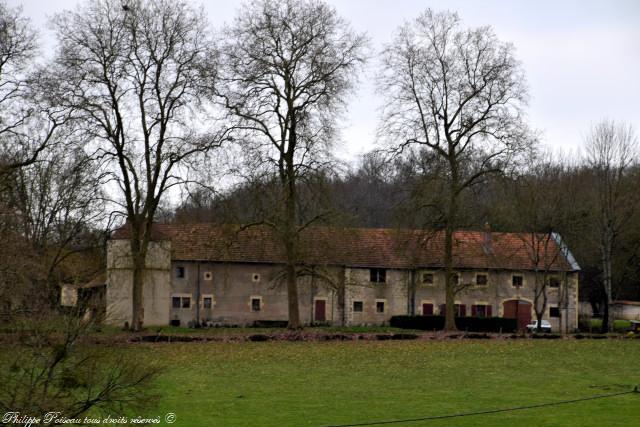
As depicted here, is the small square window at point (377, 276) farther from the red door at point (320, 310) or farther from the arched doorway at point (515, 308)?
the arched doorway at point (515, 308)

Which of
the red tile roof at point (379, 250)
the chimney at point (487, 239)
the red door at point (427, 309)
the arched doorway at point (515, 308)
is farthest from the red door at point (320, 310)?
the arched doorway at point (515, 308)

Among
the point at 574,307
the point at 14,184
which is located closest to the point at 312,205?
the point at 14,184

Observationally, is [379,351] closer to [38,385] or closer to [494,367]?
[494,367]

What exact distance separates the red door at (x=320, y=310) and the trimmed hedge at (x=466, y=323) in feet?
15.9

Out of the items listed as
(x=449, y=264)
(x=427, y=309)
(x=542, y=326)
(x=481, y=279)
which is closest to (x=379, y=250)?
(x=427, y=309)

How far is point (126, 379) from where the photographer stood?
11242 mm

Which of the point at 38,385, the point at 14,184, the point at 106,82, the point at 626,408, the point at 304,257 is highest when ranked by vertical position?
the point at 106,82

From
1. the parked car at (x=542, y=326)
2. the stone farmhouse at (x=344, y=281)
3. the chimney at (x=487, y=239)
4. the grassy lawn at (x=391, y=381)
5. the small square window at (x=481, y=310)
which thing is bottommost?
the grassy lawn at (x=391, y=381)

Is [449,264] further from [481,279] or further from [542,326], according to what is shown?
[542,326]

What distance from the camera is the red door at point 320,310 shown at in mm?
49344

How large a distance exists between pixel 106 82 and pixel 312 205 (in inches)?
441

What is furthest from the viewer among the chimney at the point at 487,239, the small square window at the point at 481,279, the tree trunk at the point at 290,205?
the chimney at the point at 487,239

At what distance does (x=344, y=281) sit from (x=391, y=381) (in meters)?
26.3

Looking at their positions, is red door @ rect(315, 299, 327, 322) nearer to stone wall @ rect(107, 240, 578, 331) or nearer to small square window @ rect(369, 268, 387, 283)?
stone wall @ rect(107, 240, 578, 331)
